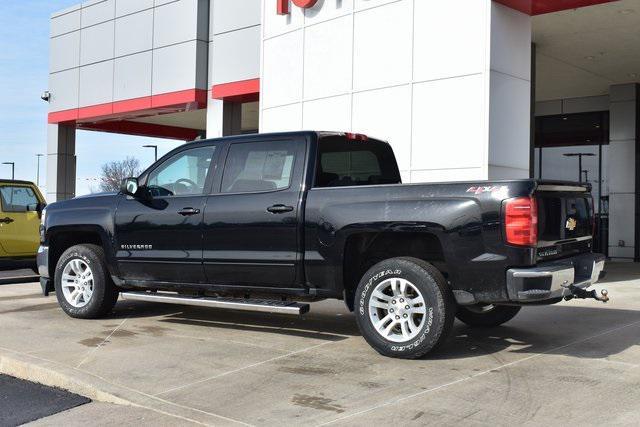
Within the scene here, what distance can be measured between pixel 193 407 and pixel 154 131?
24.9 m

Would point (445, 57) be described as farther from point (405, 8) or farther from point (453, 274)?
point (453, 274)

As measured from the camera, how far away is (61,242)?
8.36 m

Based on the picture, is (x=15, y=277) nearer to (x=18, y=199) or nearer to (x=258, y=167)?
(x=18, y=199)

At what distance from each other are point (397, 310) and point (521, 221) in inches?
50.3

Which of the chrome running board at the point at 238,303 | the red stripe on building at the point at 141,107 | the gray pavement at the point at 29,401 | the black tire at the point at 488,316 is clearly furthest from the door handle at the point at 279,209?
the red stripe on building at the point at 141,107

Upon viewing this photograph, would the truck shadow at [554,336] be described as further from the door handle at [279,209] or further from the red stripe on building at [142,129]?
the red stripe on building at [142,129]

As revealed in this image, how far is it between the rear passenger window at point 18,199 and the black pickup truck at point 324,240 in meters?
4.50

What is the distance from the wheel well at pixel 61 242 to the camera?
27.1 feet

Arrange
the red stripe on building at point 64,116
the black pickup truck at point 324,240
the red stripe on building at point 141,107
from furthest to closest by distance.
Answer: the red stripe on building at point 64,116, the red stripe on building at point 141,107, the black pickup truck at point 324,240

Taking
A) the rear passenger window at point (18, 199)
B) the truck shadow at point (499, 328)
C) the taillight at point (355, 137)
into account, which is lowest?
the truck shadow at point (499, 328)

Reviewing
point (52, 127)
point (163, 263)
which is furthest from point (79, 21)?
point (163, 263)

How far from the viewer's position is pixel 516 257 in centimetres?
530

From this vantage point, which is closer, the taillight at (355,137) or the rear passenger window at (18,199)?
the taillight at (355,137)

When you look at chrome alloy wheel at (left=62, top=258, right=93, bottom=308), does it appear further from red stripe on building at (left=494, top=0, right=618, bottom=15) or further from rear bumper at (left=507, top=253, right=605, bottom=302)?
red stripe on building at (left=494, top=0, right=618, bottom=15)
